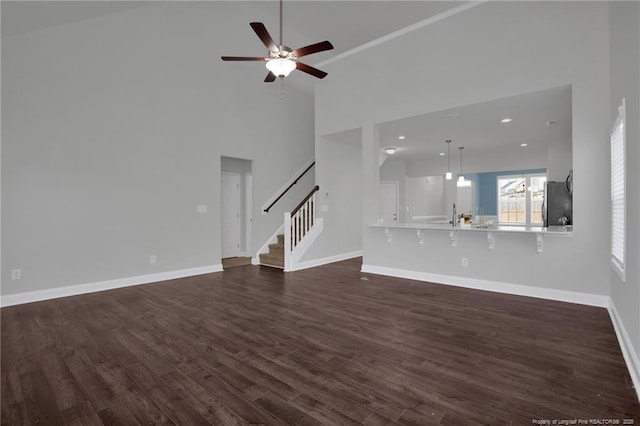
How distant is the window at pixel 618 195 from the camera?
270cm

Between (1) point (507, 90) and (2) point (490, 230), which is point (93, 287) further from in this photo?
(1) point (507, 90)

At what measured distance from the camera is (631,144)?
2.42 meters

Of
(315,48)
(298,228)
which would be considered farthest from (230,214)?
(315,48)

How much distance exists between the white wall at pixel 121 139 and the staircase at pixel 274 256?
100 cm

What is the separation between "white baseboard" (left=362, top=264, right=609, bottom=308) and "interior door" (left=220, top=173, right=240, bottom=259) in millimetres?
3518

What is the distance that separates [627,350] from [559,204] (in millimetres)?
3244

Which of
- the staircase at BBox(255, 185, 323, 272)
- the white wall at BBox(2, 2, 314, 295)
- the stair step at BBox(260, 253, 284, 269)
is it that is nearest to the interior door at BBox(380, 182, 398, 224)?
the staircase at BBox(255, 185, 323, 272)

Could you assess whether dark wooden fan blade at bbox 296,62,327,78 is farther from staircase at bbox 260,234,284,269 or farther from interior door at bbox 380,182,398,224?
interior door at bbox 380,182,398,224

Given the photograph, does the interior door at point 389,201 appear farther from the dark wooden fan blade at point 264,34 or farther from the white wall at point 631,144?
the dark wooden fan blade at point 264,34

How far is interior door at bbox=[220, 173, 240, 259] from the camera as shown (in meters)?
7.55

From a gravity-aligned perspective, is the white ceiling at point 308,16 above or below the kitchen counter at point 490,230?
above

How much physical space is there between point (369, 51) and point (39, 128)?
16.7 feet

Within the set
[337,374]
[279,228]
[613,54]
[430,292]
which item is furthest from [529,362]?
[279,228]

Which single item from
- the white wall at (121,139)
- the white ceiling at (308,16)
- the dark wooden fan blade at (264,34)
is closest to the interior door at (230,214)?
the white wall at (121,139)
